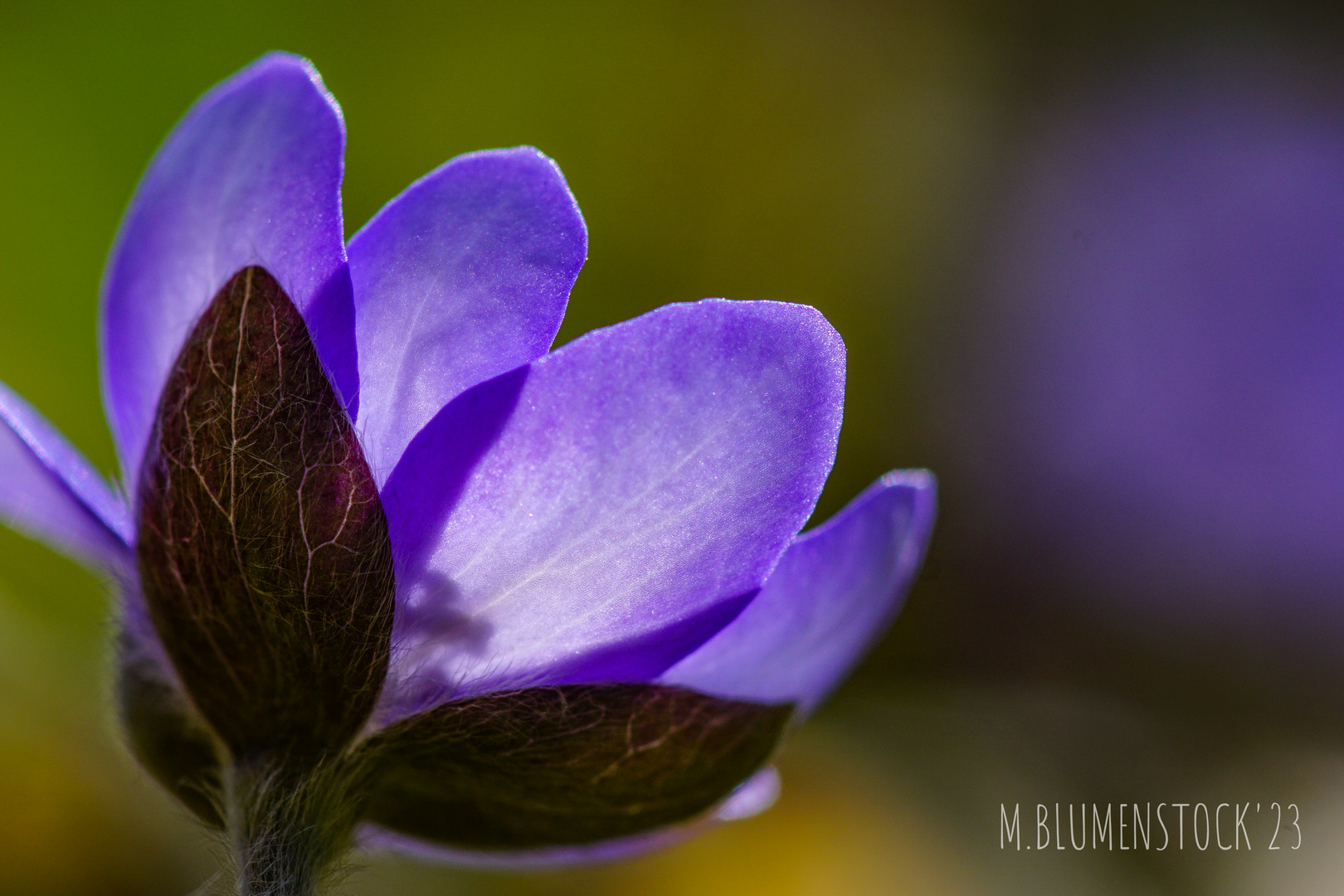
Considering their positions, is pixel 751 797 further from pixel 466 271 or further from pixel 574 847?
pixel 466 271

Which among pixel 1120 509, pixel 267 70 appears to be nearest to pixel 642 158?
pixel 1120 509

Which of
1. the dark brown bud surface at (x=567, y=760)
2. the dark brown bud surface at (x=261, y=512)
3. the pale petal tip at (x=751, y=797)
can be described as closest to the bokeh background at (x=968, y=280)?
the pale petal tip at (x=751, y=797)

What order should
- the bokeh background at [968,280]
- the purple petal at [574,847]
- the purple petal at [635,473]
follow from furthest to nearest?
the bokeh background at [968,280] → the purple petal at [574,847] → the purple petal at [635,473]

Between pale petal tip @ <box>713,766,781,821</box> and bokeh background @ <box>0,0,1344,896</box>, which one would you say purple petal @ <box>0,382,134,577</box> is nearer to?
pale petal tip @ <box>713,766,781,821</box>

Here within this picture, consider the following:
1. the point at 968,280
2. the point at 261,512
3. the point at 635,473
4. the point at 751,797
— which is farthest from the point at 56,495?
the point at 968,280

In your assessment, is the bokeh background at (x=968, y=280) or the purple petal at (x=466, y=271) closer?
the purple petal at (x=466, y=271)

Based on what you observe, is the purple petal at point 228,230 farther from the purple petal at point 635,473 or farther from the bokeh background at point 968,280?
the bokeh background at point 968,280
